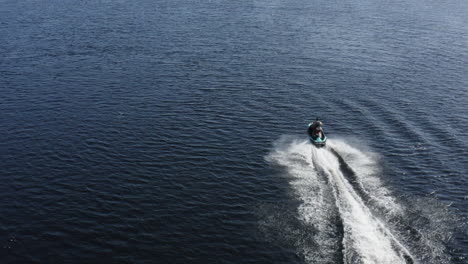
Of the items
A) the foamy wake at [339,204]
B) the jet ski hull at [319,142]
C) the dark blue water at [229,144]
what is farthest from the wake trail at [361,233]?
the jet ski hull at [319,142]

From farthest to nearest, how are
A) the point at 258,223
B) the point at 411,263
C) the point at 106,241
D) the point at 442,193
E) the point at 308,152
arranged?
the point at 308,152 < the point at 442,193 < the point at 258,223 < the point at 106,241 < the point at 411,263

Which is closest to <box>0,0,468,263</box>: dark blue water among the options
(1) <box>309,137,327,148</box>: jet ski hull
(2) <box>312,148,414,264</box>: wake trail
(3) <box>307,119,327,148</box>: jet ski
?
(2) <box>312,148,414,264</box>: wake trail

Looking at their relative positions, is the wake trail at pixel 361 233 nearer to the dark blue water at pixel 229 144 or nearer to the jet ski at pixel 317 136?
the dark blue water at pixel 229 144

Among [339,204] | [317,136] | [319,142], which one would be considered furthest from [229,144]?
[339,204]

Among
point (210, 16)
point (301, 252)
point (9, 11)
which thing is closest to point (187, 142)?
point (301, 252)

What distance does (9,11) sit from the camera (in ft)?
474

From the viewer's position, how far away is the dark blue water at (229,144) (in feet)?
156

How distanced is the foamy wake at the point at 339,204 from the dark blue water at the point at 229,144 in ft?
0.71

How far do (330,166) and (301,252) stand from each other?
1846 centimetres

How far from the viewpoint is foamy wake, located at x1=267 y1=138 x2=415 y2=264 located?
4478 centimetres

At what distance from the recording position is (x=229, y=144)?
68688mm

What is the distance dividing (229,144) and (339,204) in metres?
21.8

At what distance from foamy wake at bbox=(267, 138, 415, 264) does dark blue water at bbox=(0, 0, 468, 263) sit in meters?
0.22

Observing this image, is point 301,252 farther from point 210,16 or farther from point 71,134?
point 210,16
